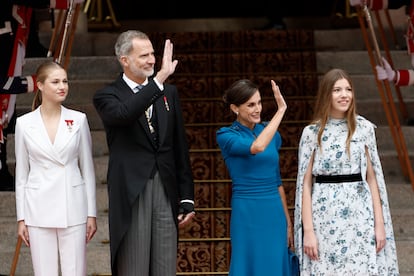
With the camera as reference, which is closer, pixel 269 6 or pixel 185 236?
pixel 185 236

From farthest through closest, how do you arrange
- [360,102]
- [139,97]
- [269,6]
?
1. [269,6]
2. [360,102]
3. [139,97]

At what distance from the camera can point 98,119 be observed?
25.1ft

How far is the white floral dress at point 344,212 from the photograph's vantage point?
4496 millimetres

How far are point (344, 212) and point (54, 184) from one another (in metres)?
1.35

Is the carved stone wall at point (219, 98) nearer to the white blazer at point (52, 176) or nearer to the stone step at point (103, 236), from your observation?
the stone step at point (103, 236)

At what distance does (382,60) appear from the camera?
6.45 metres

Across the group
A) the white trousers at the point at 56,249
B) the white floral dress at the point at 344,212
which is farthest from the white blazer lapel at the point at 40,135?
the white floral dress at the point at 344,212

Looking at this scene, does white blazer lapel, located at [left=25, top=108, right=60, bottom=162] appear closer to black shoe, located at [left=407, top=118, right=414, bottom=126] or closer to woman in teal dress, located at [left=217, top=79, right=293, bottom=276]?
woman in teal dress, located at [left=217, top=79, right=293, bottom=276]

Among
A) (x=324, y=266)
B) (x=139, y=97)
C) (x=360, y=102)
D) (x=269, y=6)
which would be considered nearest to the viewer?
(x=139, y=97)

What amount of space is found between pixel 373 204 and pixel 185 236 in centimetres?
211

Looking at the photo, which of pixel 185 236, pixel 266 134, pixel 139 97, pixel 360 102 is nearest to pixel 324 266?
pixel 266 134

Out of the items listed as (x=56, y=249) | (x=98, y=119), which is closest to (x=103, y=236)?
(x=98, y=119)

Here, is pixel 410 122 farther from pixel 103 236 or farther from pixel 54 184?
pixel 54 184

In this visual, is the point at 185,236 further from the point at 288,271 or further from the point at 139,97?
the point at 139,97
